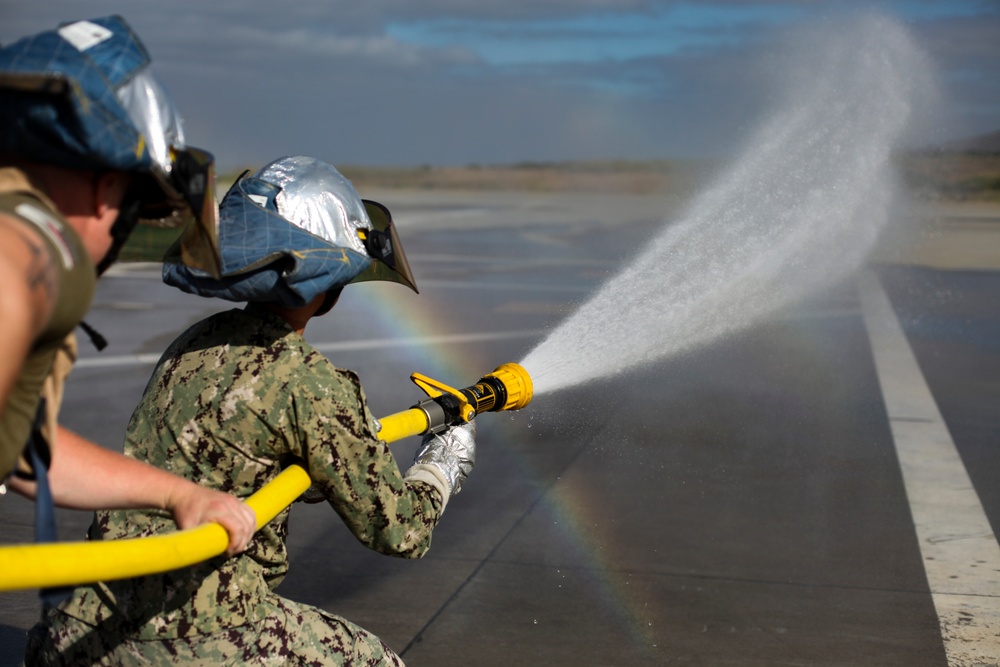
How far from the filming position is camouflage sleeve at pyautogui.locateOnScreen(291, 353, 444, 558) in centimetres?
234

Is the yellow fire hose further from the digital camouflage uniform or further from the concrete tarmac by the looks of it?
the concrete tarmac

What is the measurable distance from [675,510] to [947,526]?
4.23ft

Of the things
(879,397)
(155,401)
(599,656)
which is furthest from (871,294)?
(155,401)

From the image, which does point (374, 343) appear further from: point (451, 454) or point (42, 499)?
point (42, 499)

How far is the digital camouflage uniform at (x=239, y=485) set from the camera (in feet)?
7.54

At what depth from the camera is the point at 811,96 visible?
10406 millimetres

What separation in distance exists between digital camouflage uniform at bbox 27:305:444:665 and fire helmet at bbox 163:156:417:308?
0.45ft

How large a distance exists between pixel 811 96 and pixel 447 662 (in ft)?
25.5

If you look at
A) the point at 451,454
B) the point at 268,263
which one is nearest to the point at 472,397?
the point at 451,454

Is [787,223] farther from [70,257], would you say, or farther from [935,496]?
[70,257]

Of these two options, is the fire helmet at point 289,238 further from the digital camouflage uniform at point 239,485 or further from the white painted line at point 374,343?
the white painted line at point 374,343

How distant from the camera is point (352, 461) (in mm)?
2365

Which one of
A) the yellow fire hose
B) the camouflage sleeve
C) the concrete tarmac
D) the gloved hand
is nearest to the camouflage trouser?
the camouflage sleeve

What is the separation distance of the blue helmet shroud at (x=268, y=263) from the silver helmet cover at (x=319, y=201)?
0.11 feet
